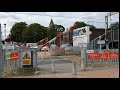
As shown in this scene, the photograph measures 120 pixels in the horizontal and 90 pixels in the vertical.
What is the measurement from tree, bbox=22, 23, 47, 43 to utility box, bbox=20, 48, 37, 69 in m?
58.8

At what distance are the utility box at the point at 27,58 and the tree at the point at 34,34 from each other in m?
58.8

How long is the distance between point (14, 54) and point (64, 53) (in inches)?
879

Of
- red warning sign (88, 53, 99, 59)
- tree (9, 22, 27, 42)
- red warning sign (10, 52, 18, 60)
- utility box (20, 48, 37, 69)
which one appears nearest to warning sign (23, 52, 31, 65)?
utility box (20, 48, 37, 69)

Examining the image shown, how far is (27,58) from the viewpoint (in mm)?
14766

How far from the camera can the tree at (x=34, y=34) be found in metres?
74.1

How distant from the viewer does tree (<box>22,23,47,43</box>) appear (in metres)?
74.1

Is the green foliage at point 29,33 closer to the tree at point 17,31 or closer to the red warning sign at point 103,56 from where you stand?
the tree at point 17,31

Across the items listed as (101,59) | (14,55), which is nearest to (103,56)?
(101,59)

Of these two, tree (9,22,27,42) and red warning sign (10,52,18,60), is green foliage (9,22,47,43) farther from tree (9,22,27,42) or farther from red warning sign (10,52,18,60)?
red warning sign (10,52,18,60)

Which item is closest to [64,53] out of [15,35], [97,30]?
[97,30]

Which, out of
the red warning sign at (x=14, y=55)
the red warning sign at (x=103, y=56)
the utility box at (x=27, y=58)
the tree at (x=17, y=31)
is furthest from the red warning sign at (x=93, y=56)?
the tree at (x=17, y=31)
